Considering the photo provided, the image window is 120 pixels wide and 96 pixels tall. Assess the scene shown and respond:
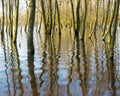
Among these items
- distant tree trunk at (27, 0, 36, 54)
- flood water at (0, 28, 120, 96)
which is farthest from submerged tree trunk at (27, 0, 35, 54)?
flood water at (0, 28, 120, 96)

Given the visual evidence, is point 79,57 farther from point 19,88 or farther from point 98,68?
point 19,88

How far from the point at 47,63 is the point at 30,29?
7.43ft

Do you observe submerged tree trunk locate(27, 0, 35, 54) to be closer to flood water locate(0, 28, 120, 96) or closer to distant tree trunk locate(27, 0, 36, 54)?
distant tree trunk locate(27, 0, 36, 54)

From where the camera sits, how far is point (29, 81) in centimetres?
787

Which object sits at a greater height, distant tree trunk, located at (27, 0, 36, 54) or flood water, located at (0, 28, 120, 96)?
distant tree trunk, located at (27, 0, 36, 54)

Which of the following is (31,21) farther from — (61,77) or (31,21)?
(61,77)

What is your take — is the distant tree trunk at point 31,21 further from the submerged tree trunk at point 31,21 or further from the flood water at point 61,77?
the flood water at point 61,77

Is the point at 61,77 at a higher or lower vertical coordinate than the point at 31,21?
lower

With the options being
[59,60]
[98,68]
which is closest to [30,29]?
[59,60]

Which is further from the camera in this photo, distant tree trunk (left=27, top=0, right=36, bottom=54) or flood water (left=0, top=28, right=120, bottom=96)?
distant tree trunk (left=27, top=0, right=36, bottom=54)

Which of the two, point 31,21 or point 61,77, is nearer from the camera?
A: point 61,77

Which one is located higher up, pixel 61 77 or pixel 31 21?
pixel 31 21

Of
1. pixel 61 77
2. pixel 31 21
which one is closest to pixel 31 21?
pixel 31 21

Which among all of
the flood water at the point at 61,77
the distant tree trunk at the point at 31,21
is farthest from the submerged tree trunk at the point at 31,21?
the flood water at the point at 61,77
